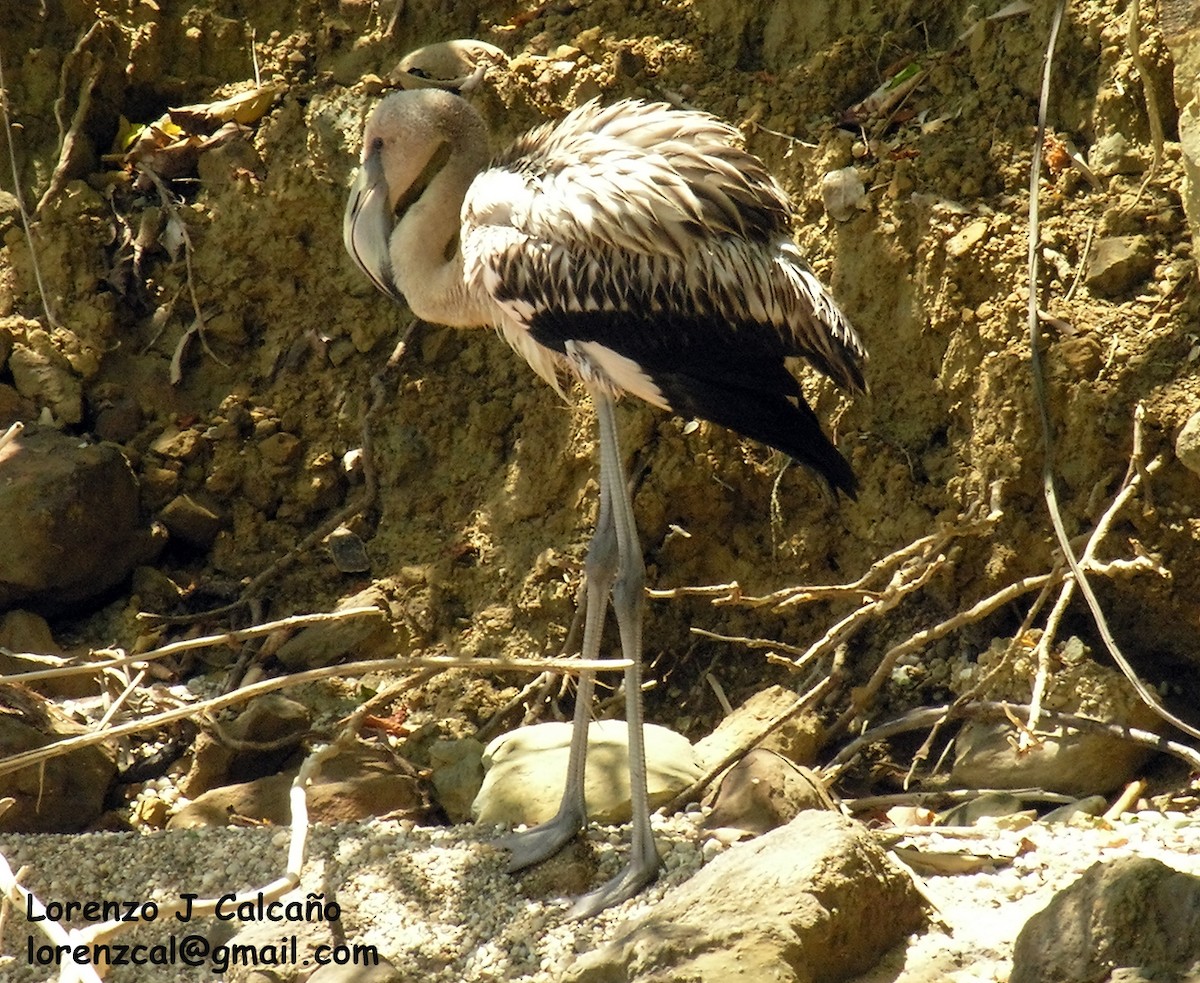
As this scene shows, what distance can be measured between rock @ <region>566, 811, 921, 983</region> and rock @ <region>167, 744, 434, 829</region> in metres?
1.62

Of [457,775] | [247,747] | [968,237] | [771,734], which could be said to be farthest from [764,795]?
[968,237]

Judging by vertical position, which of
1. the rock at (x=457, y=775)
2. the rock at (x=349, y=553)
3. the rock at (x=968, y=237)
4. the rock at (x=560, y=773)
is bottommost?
the rock at (x=457, y=775)

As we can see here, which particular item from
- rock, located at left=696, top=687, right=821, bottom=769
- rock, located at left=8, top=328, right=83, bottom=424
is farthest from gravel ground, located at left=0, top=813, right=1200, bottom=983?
rock, located at left=8, top=328, right=83, bottom=424

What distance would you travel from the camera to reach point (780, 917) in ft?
9.99

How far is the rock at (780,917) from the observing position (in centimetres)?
297

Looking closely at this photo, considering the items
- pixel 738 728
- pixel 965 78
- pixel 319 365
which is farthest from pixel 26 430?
pixel 965 78

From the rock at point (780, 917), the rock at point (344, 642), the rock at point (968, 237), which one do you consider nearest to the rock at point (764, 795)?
the rock at point (780, 917)

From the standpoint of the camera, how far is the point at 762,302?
4.14 meters

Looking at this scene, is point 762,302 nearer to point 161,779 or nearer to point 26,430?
point 161,779

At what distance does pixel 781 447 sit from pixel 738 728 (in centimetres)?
114

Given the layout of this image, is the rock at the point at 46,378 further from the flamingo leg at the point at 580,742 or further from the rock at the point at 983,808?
the rock at the point at 983,808

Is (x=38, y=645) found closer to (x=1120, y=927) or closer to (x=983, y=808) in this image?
(x=983, y=808)

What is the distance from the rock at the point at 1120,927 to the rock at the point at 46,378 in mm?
4758

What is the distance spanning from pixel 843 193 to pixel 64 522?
3314 millimetres
